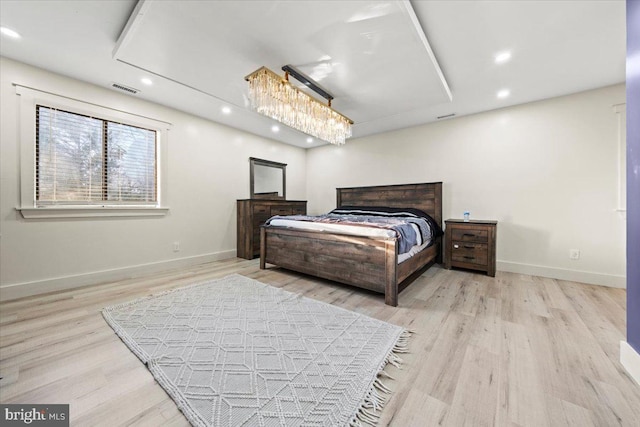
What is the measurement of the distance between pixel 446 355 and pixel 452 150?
3.23 meters

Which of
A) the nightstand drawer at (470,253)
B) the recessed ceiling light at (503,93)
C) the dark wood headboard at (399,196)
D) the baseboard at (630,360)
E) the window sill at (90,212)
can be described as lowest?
the baseboard at (630,360)

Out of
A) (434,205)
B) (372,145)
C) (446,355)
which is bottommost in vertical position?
(446,355)

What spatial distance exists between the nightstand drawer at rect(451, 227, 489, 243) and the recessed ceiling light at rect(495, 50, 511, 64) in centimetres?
193

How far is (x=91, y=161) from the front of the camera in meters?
2.75

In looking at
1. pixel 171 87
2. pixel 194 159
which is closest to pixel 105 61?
pixel 171 87

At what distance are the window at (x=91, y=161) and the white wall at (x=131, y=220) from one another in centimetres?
19

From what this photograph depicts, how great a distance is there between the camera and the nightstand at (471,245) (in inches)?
119

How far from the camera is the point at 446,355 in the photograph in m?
1.45

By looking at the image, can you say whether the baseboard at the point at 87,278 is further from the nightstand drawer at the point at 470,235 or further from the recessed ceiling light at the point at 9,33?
the nightstand drawer at the point at 470,235

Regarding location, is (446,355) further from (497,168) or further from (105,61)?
(105,61)

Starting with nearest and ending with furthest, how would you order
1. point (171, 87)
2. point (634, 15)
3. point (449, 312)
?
1. point (634, 15)
2. point (449, 312)
3. point (171, 87)

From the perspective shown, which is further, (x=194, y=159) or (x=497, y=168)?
(x=194, y=159)

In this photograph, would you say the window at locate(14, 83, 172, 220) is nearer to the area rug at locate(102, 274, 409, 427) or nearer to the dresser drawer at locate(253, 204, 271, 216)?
the dresser drawer at locate(253, 204, 271, 216)

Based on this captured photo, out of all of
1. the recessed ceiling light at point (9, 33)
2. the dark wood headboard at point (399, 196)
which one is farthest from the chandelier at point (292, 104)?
the recessed ceiling light at point (9, 33)
